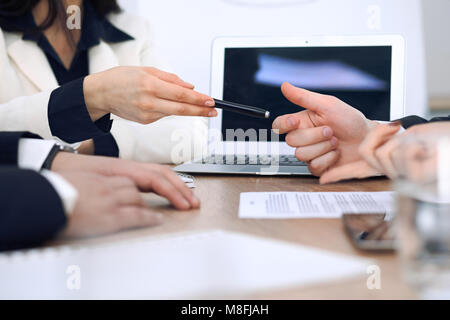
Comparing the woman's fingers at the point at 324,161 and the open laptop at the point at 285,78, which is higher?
the open laptop at the point at 285,78

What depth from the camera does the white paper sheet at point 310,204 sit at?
1.59 ft

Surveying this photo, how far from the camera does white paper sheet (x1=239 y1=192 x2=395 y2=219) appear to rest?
1.59 ft

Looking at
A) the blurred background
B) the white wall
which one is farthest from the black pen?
the white wall

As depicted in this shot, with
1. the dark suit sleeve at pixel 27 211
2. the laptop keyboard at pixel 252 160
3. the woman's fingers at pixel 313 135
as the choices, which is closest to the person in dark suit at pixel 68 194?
the dark suit sleeve at pixel 27 211

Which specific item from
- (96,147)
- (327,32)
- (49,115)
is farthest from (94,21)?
(327,32)

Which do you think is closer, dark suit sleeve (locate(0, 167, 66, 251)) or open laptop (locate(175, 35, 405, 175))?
dark suit sleeve (locate(0, 167, 66, 251))

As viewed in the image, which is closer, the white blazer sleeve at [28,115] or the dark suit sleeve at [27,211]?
→ the dark suit sleeve at [27,211]

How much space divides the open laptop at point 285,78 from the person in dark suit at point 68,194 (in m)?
0.46

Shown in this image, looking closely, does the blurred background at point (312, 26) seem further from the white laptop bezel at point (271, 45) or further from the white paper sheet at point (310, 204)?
the white paper sheet at point (310, 204)

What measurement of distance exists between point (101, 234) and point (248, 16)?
1754mm

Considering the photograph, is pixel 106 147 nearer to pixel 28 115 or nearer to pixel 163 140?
pixel 163 140

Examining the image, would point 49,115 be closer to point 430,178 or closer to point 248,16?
point 430,178

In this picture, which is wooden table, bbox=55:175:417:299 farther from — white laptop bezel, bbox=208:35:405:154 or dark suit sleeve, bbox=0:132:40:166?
white laptop bezel, bbox=208:35:405:154
